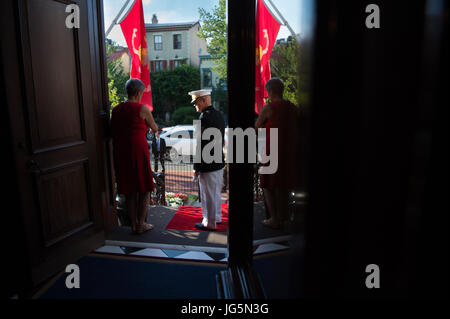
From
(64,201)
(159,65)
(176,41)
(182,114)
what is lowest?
(64,201)

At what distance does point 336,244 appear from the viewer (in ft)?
2.22

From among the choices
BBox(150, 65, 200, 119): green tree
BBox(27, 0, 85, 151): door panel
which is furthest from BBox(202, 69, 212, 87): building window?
BBox(27, 0, 85, 151): door panel

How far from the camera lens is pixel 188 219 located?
11.7 ft

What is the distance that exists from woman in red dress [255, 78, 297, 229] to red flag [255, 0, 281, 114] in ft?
0.70

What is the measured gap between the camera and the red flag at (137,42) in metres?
3.42

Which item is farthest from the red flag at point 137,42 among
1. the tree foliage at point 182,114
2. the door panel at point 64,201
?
the tree foliage at point 182,114

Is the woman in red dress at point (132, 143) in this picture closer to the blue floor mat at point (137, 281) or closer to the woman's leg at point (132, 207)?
the woman's leg at point (132, 207)

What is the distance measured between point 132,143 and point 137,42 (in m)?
1.50

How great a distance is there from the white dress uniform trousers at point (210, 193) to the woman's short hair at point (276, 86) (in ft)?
4.68

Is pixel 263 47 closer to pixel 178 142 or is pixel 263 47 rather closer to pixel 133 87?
pixel 133 87

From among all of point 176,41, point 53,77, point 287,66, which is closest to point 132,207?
point 53,77

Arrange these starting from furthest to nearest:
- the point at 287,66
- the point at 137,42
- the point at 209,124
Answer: the point at 137,42, the point at 209,124, the point at 287,66

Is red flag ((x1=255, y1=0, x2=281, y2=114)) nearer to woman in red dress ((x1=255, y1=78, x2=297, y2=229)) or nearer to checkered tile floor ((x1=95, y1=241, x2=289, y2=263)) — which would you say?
woman in red dress ((x1=255, y1=78, x2=297, y2=229))
